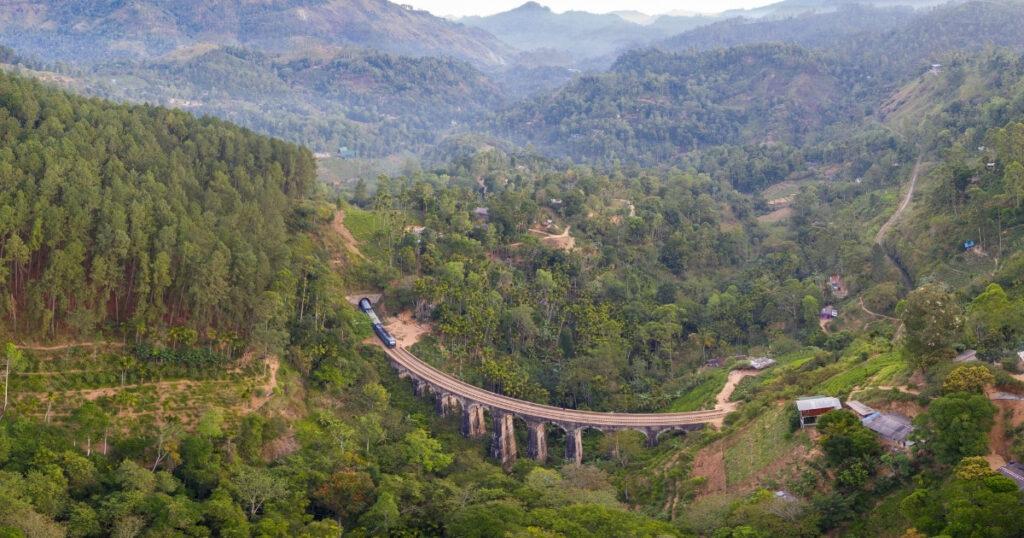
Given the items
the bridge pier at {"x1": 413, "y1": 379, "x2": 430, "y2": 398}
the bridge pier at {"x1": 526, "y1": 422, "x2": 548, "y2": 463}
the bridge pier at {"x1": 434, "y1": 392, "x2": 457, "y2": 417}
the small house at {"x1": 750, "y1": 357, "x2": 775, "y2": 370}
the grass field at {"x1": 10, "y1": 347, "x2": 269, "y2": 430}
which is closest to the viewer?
the grass field at {"x1": 10, "y1": 347, "x2": 269, "y2": 430}

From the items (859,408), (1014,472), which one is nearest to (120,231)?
(859,408)

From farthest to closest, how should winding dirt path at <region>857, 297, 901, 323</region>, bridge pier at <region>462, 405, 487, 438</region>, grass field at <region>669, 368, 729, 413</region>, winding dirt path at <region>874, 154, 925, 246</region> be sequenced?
winding dirt path at <region>874, 154, 925, 246</region> → winding dirt path at <region>857, 297, 901, 323</region> → grass field at <region>669, 368, 729, 413</region> → bridge pier at <region>462, 405, 487, 438</region>

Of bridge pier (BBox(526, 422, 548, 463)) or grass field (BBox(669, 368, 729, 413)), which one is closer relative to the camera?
bridge pier (BBox(526, 422, 548, 463))

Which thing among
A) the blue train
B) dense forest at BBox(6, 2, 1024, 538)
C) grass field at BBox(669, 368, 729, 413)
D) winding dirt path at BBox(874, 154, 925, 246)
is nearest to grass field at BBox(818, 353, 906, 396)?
dense forest at BBox(6, 2, 1024, 538)

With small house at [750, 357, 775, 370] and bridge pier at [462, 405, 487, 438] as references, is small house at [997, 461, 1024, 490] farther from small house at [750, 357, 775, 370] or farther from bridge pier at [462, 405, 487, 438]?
bridge pier at [462, 405, 487, 438]

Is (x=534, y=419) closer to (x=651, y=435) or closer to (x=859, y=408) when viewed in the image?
(x=651, y=435)

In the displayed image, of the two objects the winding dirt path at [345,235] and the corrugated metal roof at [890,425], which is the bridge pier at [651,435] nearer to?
the corrugated metal roof at [890,425]

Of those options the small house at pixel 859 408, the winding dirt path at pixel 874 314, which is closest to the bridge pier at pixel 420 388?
the small house at pixel 859 408
